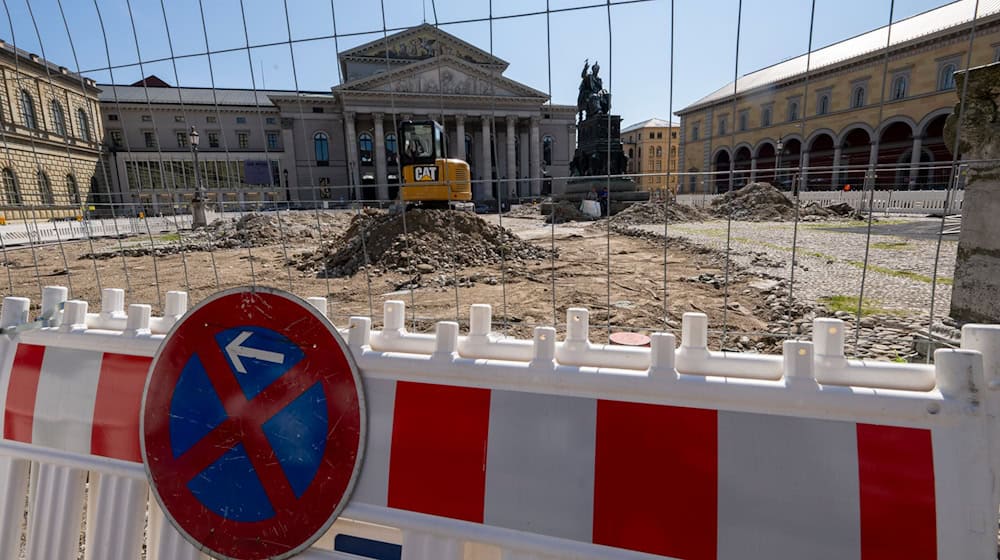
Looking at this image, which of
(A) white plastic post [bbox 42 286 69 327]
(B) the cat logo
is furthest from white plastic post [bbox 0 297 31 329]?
(B) the cat logo

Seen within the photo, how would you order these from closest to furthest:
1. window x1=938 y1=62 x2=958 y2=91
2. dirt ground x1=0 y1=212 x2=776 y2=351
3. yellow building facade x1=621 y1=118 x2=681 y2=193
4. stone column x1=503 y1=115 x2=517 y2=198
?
yellow building facade x1=621 y1=118 x2=681 y2=193, stone column x1=503 y1=115 x2=517 y2=198, dirt ground x1=0 y1=212 x2=776 y2=351, window x1=938 y1=62 x2=958 y2=91

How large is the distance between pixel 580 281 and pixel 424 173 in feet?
19.6

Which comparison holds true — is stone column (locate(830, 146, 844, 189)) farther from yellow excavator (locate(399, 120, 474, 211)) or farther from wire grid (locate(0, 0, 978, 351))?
yellow excavator (locate(399, 120, 474, 211))

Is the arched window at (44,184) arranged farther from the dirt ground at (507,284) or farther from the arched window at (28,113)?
the dirt ground at (507,284)

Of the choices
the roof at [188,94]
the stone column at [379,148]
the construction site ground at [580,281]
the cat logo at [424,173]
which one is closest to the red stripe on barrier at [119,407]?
the construction site ground at [580,281]

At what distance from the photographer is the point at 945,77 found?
93.5ft

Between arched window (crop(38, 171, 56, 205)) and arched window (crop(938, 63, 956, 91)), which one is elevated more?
arched window (crop(938, 63, 956, 91))

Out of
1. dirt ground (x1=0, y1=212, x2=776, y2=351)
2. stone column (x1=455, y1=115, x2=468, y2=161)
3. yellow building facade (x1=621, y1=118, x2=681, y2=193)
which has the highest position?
stone column (x1=455, y1=115, x2=468, y2=161)

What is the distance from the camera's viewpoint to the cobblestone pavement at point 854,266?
21.6ft

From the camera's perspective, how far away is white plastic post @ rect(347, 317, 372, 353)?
5.15ft

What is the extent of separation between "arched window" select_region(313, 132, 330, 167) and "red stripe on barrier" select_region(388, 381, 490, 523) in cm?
5254

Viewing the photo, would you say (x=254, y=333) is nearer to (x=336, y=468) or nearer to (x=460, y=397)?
(x=336, y=468)

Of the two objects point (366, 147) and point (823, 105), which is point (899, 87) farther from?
point (366, 147)

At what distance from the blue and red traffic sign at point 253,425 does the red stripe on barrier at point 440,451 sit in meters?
0.13
